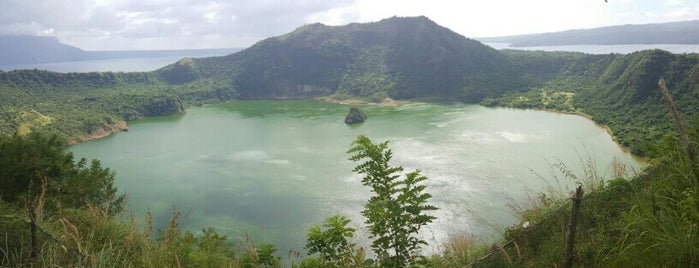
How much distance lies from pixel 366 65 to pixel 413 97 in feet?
67.1

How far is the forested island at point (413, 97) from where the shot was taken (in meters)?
3.08

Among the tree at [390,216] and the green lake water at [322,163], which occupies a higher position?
the tree at [390,216]

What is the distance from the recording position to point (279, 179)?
95.1 ft

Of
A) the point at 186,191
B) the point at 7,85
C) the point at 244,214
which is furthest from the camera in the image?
the point at 7,85

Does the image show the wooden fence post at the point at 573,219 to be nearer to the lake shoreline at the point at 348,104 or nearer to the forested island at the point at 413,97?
the forested island at the point at 413,97

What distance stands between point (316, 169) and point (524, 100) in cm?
3695

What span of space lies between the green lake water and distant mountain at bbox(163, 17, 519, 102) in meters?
17.1

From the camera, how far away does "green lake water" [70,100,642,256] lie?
21.2 m

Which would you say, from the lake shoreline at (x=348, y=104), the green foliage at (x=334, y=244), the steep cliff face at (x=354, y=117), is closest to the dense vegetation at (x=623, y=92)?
the lake shoreline at (x=348, y=104)

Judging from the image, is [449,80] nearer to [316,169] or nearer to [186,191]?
[316,169]

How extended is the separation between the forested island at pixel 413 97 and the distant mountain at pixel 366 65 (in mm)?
321

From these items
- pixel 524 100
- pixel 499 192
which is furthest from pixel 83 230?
pixel 524 100

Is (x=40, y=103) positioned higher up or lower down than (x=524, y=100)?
higher up

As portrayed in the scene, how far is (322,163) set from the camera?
3300cm
